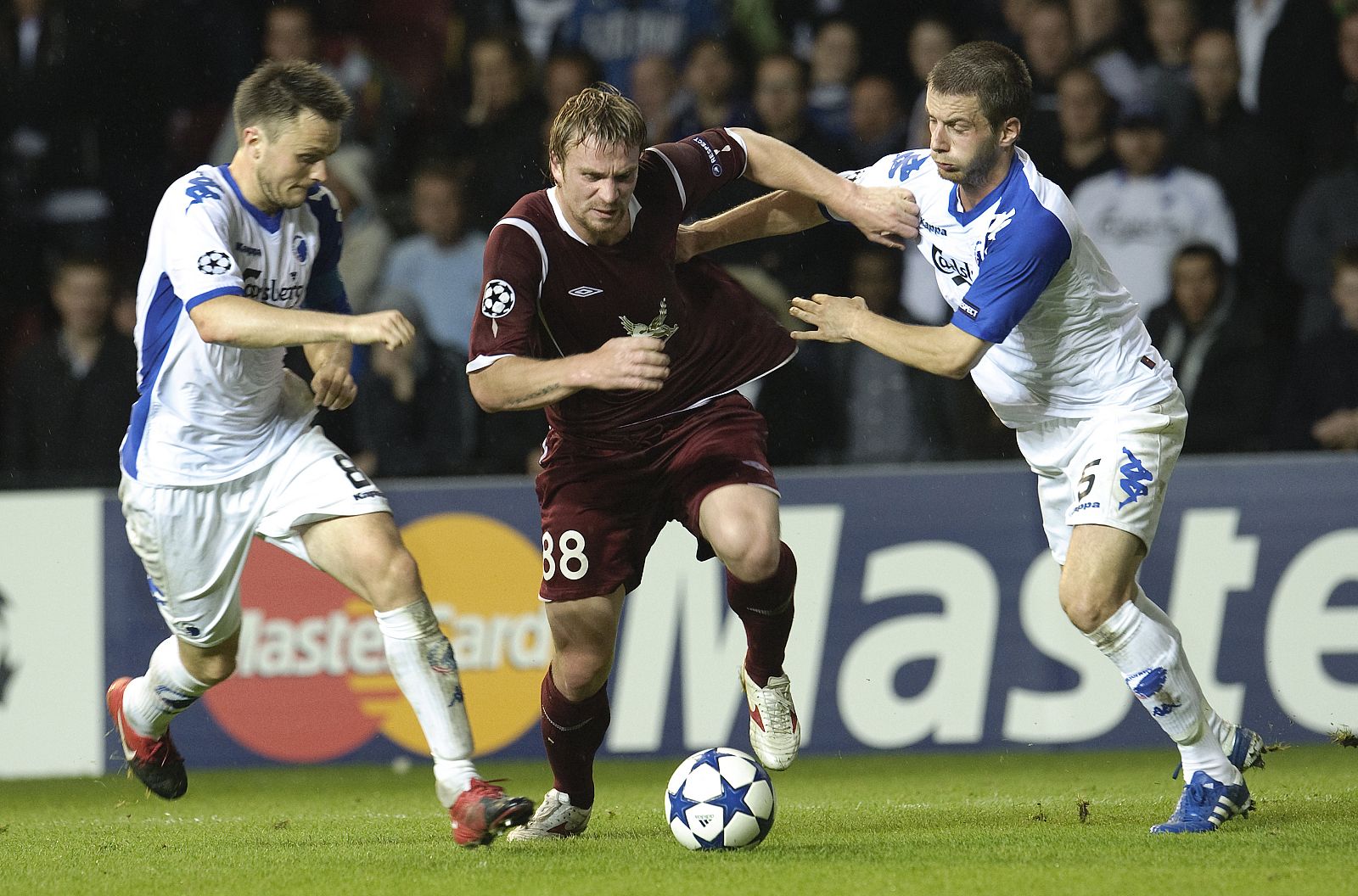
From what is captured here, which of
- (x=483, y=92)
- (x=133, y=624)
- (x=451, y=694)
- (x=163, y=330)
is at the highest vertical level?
(x=483, y=92)

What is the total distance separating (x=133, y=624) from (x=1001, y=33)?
6098 mm

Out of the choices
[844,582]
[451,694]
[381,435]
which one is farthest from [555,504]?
[381,435]

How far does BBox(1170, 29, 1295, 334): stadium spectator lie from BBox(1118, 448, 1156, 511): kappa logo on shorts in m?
4.14

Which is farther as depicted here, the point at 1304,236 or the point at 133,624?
the point at 1304,236

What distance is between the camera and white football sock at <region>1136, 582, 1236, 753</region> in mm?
5621

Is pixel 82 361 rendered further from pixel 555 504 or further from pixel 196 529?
pixel 555 504

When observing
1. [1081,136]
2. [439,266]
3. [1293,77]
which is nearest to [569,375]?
[439,266]

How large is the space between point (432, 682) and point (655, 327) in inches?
54.0

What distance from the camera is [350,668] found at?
8.30 m

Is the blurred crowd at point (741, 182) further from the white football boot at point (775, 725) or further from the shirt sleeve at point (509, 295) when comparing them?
the shirt sleeve at point (509, 295)

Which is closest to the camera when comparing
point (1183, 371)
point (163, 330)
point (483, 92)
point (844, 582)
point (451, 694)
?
point (451, 694)

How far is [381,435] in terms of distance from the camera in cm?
899

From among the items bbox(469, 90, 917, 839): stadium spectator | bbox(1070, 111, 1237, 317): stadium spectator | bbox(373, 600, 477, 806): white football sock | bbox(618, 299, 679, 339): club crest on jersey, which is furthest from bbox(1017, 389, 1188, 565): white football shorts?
bbox(1070, 111, 1237, 317): stadium spectator

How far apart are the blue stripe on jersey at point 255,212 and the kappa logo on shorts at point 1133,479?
117 inches
